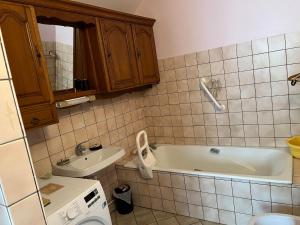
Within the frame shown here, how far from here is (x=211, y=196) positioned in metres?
2.09

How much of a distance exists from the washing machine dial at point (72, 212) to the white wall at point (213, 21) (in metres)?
2.00

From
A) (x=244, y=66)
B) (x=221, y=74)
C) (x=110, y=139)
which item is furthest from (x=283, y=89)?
(x=110, y=139)

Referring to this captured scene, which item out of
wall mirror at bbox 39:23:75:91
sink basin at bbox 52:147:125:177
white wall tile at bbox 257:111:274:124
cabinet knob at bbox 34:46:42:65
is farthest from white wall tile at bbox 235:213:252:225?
cabinet knob at bbox 34:46:42:65

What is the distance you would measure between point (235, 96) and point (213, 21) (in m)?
0.82

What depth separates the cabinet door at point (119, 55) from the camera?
6.97 ft

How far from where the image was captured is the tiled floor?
219 cm

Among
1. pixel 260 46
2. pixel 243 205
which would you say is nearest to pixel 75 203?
pixel 243 205

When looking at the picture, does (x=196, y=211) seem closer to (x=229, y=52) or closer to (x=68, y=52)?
(x=229, y=52)

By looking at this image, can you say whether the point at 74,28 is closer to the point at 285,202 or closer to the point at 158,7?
the point at 158,7

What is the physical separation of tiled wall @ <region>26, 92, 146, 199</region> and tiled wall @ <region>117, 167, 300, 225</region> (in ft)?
1.29

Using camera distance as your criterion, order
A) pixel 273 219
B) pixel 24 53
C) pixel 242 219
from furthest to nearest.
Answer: pixel 242 219 → pixel 273 219 → pixel 24 53

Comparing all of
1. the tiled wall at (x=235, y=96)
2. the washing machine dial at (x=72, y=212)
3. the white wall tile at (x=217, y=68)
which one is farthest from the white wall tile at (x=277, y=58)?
the washing machine dial at (x=72, y=212)

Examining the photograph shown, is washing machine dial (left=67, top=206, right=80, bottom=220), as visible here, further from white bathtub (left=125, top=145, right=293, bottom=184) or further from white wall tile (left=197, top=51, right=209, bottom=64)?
white wall tile (left=197, top=51, right=209, bottom=64)

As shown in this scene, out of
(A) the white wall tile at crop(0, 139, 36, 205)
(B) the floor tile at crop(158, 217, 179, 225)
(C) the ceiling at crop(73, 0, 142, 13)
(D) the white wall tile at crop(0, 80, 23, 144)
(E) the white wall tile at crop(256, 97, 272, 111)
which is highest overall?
(C) the ceiling at crop(73, 0, 142, 13)
